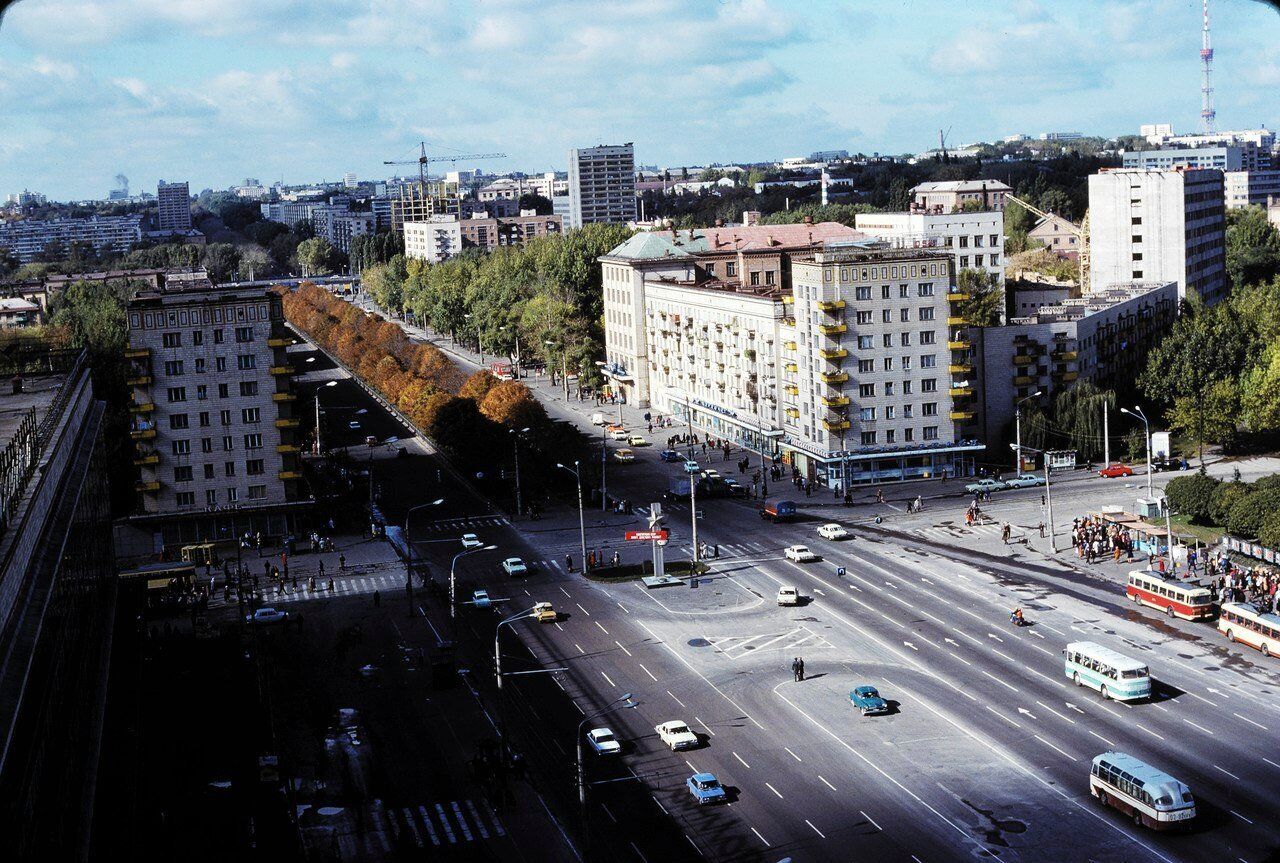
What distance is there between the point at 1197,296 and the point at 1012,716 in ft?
210

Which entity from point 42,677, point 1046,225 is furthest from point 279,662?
point 1046,225

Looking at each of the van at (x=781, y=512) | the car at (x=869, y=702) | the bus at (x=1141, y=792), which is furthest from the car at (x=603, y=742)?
the van at (x=781, y=512)

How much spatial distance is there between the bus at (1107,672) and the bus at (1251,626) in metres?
4.12

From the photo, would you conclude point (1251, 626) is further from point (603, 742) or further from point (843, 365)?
point (843, 365)

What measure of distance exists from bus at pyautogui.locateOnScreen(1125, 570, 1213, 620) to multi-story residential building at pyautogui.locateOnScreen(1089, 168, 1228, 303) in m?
53.4

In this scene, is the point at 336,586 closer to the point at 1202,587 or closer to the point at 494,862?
the point at 494,862

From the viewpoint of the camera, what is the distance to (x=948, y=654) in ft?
159

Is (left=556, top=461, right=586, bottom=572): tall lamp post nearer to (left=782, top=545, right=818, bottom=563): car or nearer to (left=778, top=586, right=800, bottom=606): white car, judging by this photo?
(left=782, top=545, right=818, bottom=563): car

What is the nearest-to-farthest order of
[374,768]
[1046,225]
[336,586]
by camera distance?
[374,768] < [336,586] < [1046,225]

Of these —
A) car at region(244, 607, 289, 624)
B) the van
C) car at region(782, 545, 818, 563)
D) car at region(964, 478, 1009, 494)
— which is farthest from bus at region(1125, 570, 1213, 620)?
car at region(244, 607, 289, 624)

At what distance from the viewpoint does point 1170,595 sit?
166ft

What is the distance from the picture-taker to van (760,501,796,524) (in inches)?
2749

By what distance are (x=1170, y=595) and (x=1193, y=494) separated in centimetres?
1280

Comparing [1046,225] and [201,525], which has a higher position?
[1046,225]
